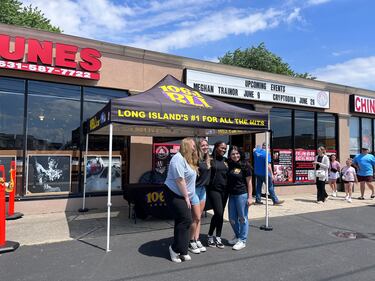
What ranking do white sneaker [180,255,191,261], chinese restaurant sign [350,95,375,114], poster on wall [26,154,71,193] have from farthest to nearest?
chinese restaurant sign [350,95,375,114] → poster on wall [26,154,71,193] → white sneaker [180,255,191,261]

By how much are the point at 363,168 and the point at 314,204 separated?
2800 mm

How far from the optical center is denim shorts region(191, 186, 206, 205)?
4.80 metres

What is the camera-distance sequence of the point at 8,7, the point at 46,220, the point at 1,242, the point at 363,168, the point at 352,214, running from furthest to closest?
the point at 8,7, the point at 363,168, the point at 352,214, the point at 46,220, the point at 1,242

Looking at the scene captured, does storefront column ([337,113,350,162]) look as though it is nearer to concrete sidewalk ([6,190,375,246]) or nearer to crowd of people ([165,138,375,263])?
concrete sidewalk ([6,190,375,246])

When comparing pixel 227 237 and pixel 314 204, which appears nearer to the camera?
pixel 227 237

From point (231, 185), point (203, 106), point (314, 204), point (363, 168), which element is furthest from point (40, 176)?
point (363, 168)

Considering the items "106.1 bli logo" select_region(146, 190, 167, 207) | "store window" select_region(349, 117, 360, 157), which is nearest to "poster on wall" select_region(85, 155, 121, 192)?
"106.1 bli logo" select_region(146, 190, 167, 207)

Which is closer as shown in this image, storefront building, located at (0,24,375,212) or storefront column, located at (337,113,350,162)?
storefront building, located at (0,24,375,212)

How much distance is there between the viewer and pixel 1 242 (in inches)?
195

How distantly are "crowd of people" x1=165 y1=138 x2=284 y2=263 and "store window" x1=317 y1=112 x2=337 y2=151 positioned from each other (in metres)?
8.69

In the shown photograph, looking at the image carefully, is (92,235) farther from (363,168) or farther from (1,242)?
(363,168)

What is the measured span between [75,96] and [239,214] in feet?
17.9

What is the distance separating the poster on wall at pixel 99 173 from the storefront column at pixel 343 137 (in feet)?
30.4

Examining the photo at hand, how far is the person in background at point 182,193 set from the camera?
14.6ft
